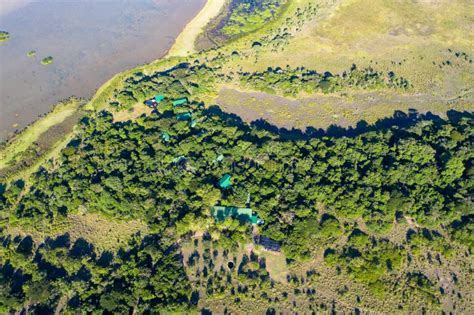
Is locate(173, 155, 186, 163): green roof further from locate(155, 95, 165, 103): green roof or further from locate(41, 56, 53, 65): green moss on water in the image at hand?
locate(41, 56, 53, 65): green moss on water

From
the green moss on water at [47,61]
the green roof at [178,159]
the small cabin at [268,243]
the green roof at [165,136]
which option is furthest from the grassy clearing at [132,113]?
the small cabin at [268,243]

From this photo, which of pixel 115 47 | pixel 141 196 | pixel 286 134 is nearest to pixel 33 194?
pixel 141 196

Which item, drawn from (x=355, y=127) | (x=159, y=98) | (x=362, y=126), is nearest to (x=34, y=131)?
(x=159, y=98)

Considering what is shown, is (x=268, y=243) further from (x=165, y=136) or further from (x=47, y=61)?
(x=47, y=61)

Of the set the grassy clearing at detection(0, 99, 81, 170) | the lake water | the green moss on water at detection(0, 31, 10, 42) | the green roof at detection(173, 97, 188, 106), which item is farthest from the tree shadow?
the green moss on water at detection(0, 31, 10, 42)

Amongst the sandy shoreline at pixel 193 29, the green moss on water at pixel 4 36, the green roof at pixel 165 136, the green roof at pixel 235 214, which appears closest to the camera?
the green roof at pixel 235 214

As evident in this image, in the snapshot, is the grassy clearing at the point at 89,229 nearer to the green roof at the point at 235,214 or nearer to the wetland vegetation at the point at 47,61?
the green roof at the point at 235,214
